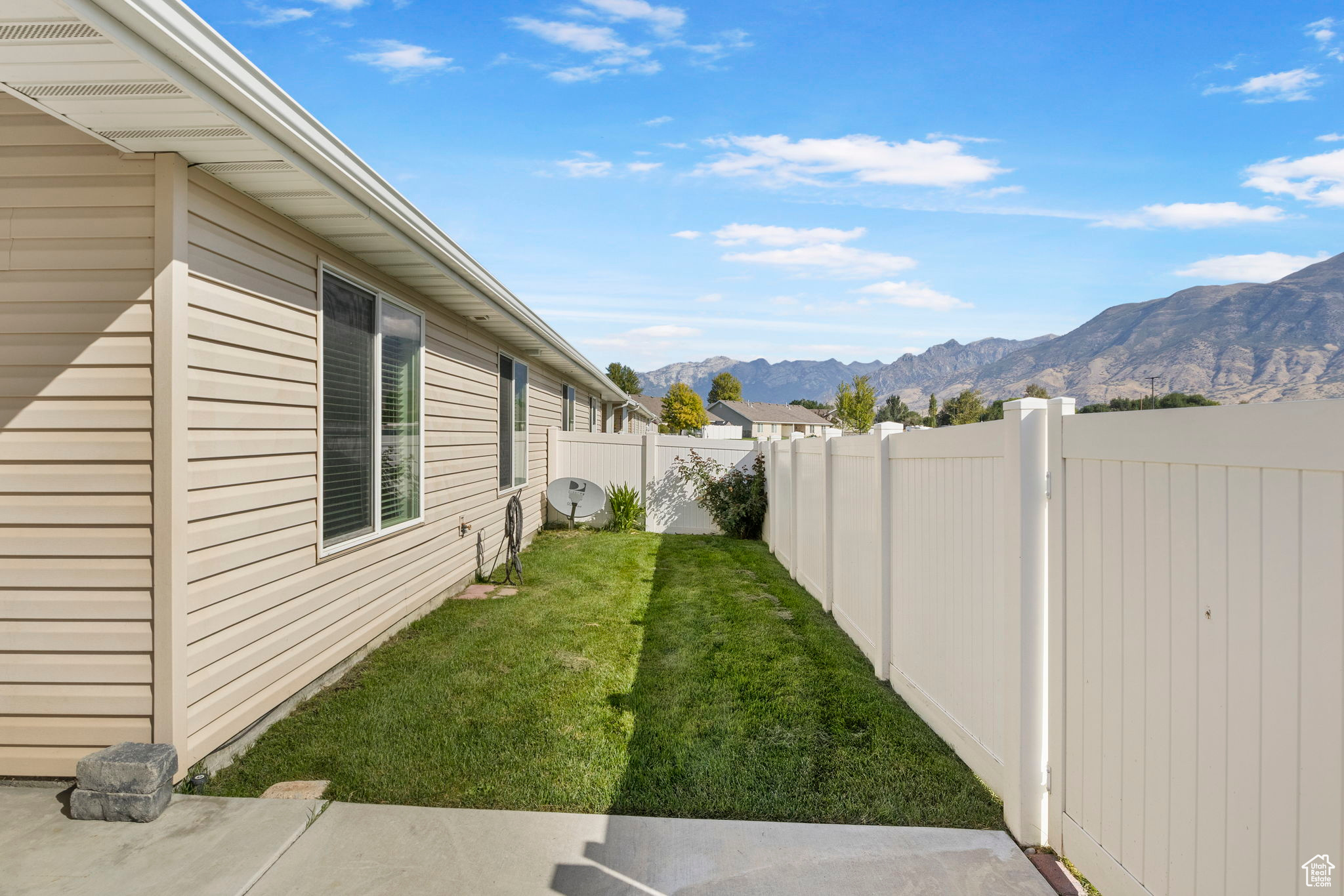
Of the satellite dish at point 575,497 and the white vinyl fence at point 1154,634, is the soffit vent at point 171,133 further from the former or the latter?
the satellite dish at point 575,497

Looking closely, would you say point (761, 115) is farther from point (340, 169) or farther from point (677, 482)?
point (340, 169)

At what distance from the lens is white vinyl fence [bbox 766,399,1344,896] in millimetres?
1319

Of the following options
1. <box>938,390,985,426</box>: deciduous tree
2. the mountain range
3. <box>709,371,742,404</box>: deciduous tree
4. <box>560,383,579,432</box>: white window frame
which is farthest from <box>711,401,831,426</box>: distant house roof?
<box>560,383,579,432</box>: white window frame

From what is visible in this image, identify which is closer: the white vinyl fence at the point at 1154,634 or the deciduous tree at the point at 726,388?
the white vinyl fence at the point at 1154,634

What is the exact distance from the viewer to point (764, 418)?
3007 inches

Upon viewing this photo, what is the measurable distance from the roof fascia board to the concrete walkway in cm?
265

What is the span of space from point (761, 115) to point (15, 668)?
1147 cm

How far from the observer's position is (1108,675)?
1.97 meters

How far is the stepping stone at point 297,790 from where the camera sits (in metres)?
2.77

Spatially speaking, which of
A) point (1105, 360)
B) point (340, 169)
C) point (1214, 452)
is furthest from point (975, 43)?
point (1105, 360)

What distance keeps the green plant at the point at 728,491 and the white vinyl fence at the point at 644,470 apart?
0.20 meters

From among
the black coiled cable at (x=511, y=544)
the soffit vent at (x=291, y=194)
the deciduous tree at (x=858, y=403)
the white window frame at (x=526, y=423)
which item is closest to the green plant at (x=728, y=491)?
the white window frame at (x=526, y=423)

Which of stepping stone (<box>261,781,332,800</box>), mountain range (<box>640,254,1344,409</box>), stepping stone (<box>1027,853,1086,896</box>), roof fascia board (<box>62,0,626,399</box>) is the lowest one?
stepping stone (<box>261,781,332,800</box>)

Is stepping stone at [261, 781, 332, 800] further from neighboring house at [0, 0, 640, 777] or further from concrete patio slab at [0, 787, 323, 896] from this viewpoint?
neighboring house at [0, 0, 640, 777]
